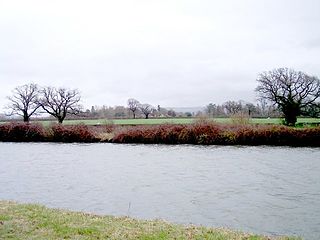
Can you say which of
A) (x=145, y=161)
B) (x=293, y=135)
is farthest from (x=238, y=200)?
(x=293, y=135)

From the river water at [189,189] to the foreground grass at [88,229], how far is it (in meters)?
2.04

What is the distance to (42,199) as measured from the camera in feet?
42.7

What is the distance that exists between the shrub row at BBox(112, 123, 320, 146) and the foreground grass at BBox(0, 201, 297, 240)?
27938mm

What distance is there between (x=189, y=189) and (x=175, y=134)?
2372 cm

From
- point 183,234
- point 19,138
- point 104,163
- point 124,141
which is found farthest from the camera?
point 19,138

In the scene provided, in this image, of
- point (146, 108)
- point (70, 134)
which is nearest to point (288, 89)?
point (70, 134)

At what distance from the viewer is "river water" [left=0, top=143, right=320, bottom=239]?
422 inches

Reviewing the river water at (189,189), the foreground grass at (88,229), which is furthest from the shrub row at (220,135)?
the foreground grass at (88,229)

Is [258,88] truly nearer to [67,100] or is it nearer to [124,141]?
[124,141]

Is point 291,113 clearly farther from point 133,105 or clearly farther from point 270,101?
point 133,105

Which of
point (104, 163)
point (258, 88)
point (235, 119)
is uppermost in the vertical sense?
point (258, 88)

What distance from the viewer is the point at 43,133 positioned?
45.5 meters

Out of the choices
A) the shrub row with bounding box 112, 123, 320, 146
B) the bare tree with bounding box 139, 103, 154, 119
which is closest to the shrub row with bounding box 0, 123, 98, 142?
the shrub row with bounding box 112, 123, 320, 146

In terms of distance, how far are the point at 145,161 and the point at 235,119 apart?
19625 millimetres
